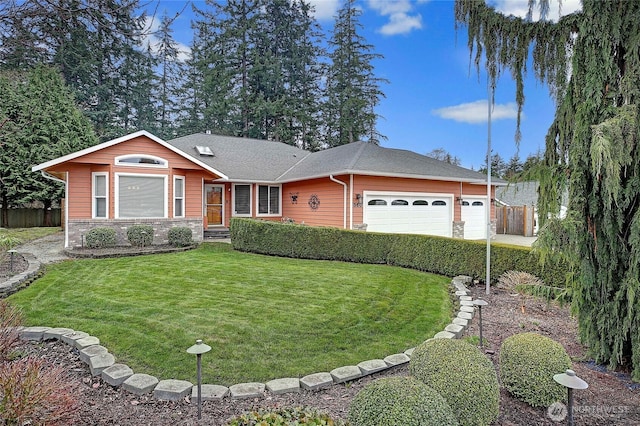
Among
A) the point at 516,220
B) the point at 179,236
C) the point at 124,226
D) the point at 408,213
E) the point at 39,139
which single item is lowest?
the point at 179,236

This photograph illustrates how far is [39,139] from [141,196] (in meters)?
10.5

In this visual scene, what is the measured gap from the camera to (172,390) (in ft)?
9.65

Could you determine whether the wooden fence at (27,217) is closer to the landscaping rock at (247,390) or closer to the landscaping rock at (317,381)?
the landscaping rock at (247,390)

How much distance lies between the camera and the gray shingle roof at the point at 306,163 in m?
12.8

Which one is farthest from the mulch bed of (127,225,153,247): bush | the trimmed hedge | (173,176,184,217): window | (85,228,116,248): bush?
(173,176,184,217): window

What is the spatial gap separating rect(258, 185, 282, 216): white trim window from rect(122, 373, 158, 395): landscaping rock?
41.6 feet

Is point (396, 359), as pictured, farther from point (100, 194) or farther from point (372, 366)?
point (100, 194)

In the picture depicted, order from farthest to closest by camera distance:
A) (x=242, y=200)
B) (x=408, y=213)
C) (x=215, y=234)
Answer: (x=242, y=200) < (x=215, y=234) < (x=408, y=213)

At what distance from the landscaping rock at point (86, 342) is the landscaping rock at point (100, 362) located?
16.6 inches

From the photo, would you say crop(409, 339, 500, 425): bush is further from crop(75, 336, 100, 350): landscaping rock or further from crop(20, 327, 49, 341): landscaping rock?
crop(20, 327, 49, 341): landscaping rock

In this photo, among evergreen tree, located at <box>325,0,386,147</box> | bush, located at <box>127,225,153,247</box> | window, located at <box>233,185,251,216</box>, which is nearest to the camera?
bush, located at <box>127,225,153,247</box>

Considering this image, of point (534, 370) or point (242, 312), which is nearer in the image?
point (534, 370)

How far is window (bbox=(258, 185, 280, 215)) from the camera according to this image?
1579 centimetres

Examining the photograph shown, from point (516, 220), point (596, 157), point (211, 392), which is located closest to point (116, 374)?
point (211, 392)
